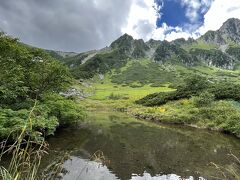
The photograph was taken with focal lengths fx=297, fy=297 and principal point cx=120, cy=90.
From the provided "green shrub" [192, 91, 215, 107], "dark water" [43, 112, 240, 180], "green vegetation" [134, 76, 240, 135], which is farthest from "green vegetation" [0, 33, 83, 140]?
"green shrub" [192, 91, 215, 107]

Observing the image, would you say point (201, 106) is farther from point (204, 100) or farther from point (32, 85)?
point (32, 85)

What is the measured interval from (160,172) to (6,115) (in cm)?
1384

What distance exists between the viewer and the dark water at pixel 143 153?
75.3 feet

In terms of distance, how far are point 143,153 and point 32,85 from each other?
18198 mm

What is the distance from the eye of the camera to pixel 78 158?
26.1 meters

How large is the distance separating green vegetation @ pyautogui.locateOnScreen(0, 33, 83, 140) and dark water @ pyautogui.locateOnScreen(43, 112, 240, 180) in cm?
275

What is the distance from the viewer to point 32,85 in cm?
3909

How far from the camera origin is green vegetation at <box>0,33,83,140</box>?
29719mm

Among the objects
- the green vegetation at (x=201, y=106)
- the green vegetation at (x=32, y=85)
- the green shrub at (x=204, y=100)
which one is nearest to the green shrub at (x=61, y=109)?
the green vegetation at (x=32, y=85)

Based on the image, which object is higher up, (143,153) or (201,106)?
(201,106)

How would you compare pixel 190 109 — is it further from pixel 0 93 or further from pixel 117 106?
pixel 0 93

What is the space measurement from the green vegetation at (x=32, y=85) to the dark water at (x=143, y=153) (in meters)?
2.75

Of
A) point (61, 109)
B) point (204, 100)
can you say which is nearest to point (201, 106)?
point (204, 100)

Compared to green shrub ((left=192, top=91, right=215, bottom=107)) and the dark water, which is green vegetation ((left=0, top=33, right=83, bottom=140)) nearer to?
the dark water
